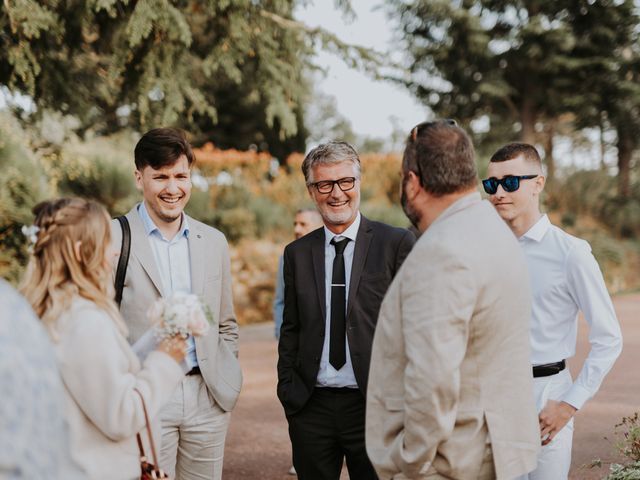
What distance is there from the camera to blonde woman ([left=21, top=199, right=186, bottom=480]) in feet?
7.50

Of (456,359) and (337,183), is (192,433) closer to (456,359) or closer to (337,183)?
(337,183)

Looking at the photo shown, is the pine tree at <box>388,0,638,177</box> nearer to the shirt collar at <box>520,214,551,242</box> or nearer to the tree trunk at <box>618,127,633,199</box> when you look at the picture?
the tree trunk at <box>618,127,633,199</box>

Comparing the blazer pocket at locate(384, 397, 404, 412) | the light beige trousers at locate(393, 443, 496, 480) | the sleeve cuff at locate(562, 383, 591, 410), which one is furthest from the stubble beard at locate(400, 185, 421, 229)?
the sleeve cuff at locate(562, 383, 591, 410)

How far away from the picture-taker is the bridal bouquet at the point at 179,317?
2471mm

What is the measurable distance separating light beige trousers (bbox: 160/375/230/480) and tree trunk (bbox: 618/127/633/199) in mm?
22866

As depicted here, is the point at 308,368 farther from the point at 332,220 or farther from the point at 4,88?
the point at 4,88

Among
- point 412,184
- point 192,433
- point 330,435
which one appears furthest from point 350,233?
point 192,433

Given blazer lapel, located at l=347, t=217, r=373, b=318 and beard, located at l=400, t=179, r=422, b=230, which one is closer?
beard, located at l=400, t=179, r=422, b=230

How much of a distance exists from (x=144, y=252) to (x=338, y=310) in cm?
105

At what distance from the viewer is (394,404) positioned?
2.40m

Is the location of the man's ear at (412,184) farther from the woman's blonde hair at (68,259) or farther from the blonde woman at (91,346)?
the woman's blonde hair at (68,259)

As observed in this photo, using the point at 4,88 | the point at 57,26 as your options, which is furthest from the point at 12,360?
the point at 4,88

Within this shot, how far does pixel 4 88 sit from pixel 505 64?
19275 mm

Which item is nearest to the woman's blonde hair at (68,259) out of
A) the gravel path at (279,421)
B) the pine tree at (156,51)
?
the gravel path at (279,421)
